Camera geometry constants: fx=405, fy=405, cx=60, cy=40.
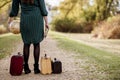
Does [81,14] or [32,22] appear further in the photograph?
[81,14]

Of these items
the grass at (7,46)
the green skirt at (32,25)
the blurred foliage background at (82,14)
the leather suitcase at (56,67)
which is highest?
the green skirt at (32,25)

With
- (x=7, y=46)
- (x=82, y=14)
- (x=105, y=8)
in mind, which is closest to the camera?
(x=7, y=46)

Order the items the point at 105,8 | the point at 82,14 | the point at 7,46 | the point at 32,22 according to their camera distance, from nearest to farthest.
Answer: the point at 32,22
the point at 7,46
the point at 105,8
the point at 82,14

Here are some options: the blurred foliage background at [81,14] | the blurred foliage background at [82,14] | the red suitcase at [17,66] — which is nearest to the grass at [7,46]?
the red suitcase at [17,66]

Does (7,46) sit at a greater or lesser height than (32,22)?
lesser

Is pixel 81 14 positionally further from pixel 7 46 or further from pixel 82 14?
pixel 7 46

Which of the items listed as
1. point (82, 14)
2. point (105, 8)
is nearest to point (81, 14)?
point (82, 14)

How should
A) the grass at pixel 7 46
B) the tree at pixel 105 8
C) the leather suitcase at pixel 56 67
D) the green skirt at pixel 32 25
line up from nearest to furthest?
1. the green skirt at pixel 32 25
2. the leather suitcase at pixel 56 67
3. the grass at pixel 7 46
4. the tree at pixel 105 8

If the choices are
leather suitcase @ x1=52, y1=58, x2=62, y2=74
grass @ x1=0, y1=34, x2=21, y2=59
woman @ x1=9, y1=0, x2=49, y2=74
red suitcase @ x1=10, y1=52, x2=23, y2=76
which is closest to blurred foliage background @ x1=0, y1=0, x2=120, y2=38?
grass @ x1=0, y1=34, x2=21, y2=59

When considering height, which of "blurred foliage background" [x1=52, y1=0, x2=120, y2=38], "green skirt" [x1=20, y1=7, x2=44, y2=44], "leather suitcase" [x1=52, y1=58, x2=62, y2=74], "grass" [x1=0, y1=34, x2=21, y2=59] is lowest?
"blurred foliage background" [x1=52, y1=0, x2=120, y2=38]

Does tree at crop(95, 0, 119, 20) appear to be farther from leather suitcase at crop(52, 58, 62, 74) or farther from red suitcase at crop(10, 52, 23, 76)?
red suitcase at crop(10, 52, 23, 76)

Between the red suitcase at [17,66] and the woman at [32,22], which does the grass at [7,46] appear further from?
the woman at [32,22]

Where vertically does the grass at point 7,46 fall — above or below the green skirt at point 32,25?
below

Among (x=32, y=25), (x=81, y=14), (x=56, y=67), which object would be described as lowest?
(x=81, y=14)
